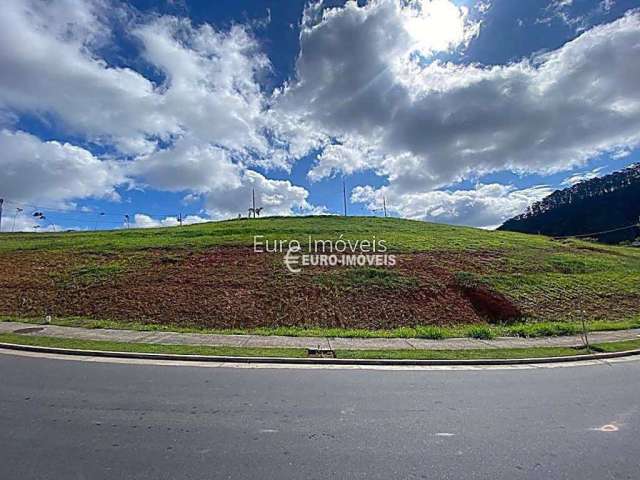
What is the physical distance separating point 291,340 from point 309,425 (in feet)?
21.1

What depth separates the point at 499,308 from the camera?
1576cm

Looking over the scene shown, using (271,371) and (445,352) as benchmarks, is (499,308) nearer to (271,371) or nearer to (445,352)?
(445,352)

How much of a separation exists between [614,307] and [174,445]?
1943cm

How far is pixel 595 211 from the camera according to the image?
98.2 meters

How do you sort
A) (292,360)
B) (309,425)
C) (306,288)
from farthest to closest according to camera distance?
(306,288)
(292,360)
(309,425)

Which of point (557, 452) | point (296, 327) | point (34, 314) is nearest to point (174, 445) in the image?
point (557, 452)

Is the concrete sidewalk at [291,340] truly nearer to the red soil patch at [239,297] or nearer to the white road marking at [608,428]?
the red soil patch at [239,297]

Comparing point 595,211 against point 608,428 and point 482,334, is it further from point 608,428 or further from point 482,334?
point 608,428

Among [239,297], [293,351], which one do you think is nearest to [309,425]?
[293,351]

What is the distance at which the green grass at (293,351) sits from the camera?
9391mm

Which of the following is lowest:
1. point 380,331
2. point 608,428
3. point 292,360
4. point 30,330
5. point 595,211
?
point 608,428

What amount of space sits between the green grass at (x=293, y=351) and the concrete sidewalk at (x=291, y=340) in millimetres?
523

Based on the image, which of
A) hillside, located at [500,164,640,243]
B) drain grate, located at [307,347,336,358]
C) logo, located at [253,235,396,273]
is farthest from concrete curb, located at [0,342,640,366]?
hillside, located at [500,164,640,243]

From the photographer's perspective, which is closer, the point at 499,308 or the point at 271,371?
the point at 271,371
